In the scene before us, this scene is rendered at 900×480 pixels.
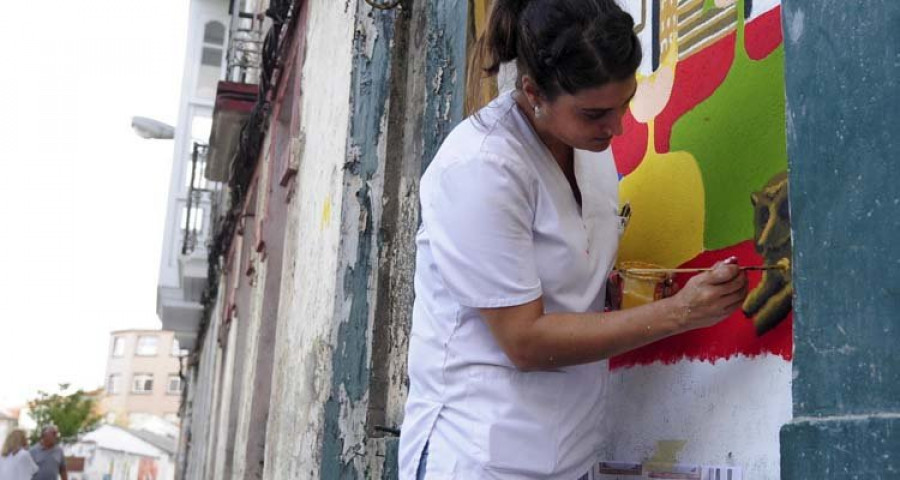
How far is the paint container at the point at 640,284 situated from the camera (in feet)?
6.83

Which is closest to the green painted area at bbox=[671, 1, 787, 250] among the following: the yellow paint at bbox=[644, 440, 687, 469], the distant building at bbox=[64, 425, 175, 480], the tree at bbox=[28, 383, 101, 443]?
the yellow paint at bbox=[644, 440, 687, 469]

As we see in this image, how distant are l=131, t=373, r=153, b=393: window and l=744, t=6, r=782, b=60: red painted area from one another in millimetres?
64815

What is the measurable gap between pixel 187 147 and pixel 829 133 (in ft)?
51.9

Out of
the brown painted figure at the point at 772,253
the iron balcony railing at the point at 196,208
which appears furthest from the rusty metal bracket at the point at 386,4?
the iron balcony railing at the point at 196,208

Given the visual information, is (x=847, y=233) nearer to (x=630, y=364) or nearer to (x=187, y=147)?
(x=630, y=364)

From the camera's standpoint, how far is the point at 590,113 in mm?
1857

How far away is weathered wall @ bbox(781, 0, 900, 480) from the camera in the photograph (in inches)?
52.2

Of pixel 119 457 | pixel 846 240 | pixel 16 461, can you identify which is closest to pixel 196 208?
pixel 16 461

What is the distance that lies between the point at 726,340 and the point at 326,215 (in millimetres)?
2726

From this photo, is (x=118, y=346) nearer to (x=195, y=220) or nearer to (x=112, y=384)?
(x=112, y=384)

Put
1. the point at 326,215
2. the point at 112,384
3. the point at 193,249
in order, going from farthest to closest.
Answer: the point at 112,384 < the point at 193,249 < the point at 326,215

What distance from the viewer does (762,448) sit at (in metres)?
1.78

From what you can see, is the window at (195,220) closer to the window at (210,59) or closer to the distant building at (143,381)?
the window at (210,59)

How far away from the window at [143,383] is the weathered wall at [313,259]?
60803 millimetres
